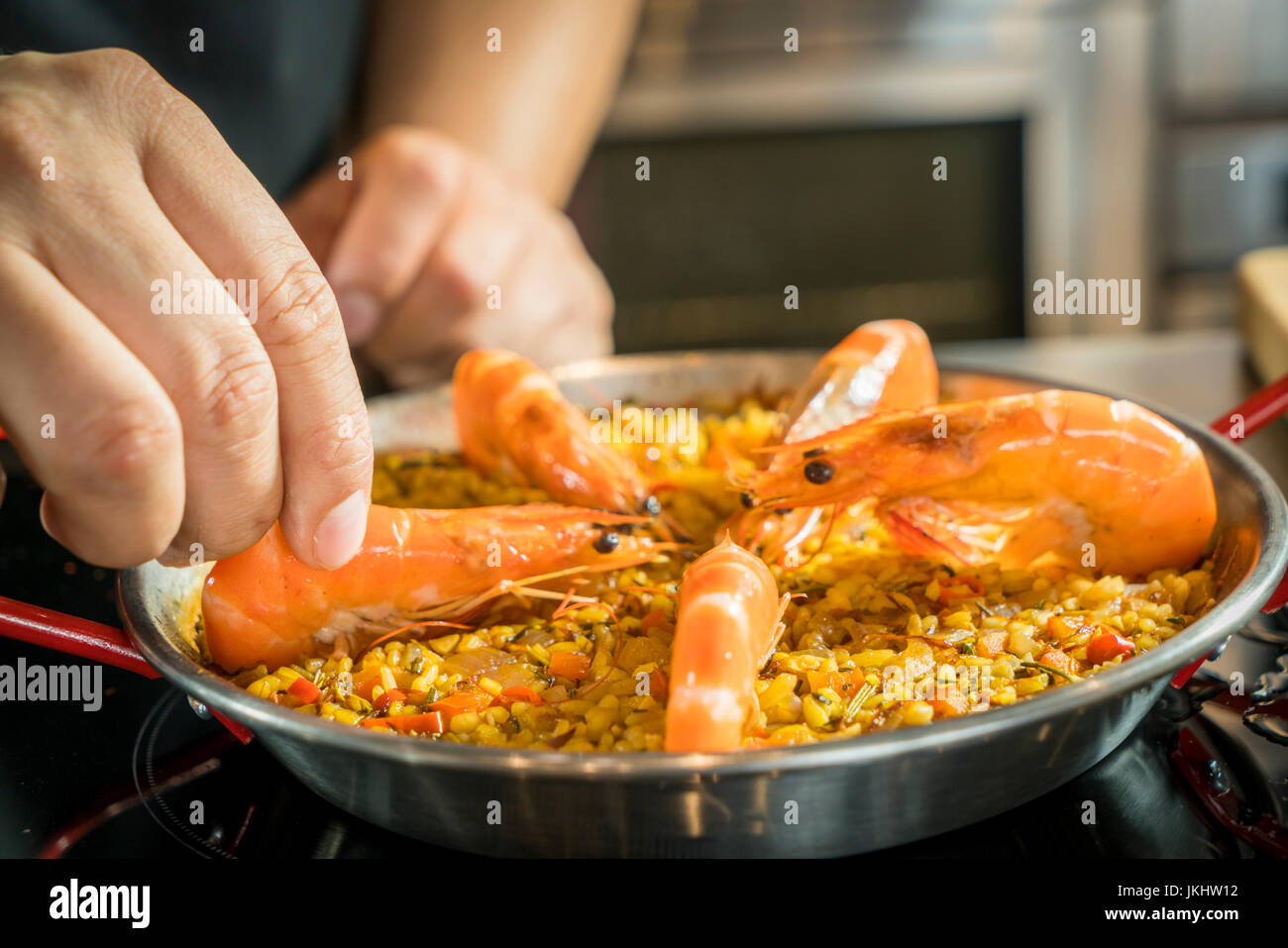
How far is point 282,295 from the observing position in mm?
818

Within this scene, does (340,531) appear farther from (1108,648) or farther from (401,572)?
(1108,648)

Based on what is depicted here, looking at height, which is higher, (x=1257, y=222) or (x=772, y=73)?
(x=772, y=73)

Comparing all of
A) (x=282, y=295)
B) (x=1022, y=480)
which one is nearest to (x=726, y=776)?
(x=282, y=295)

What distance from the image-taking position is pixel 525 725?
3.21 ft

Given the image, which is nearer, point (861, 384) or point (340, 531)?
point (340, 531)

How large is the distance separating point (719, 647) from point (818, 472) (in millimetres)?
455

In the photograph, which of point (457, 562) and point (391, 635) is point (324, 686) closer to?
point (391, 635)

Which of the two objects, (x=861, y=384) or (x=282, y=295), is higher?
(x=282, y=295)

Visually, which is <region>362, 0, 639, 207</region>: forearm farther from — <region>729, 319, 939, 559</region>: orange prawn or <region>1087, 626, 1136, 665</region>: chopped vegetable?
<region>1087, 626, 1136, 665</region>: chopped vegetable

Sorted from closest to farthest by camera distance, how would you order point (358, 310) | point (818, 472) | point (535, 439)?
point (818, 472)
point (535, 439)
point (358, 310)
